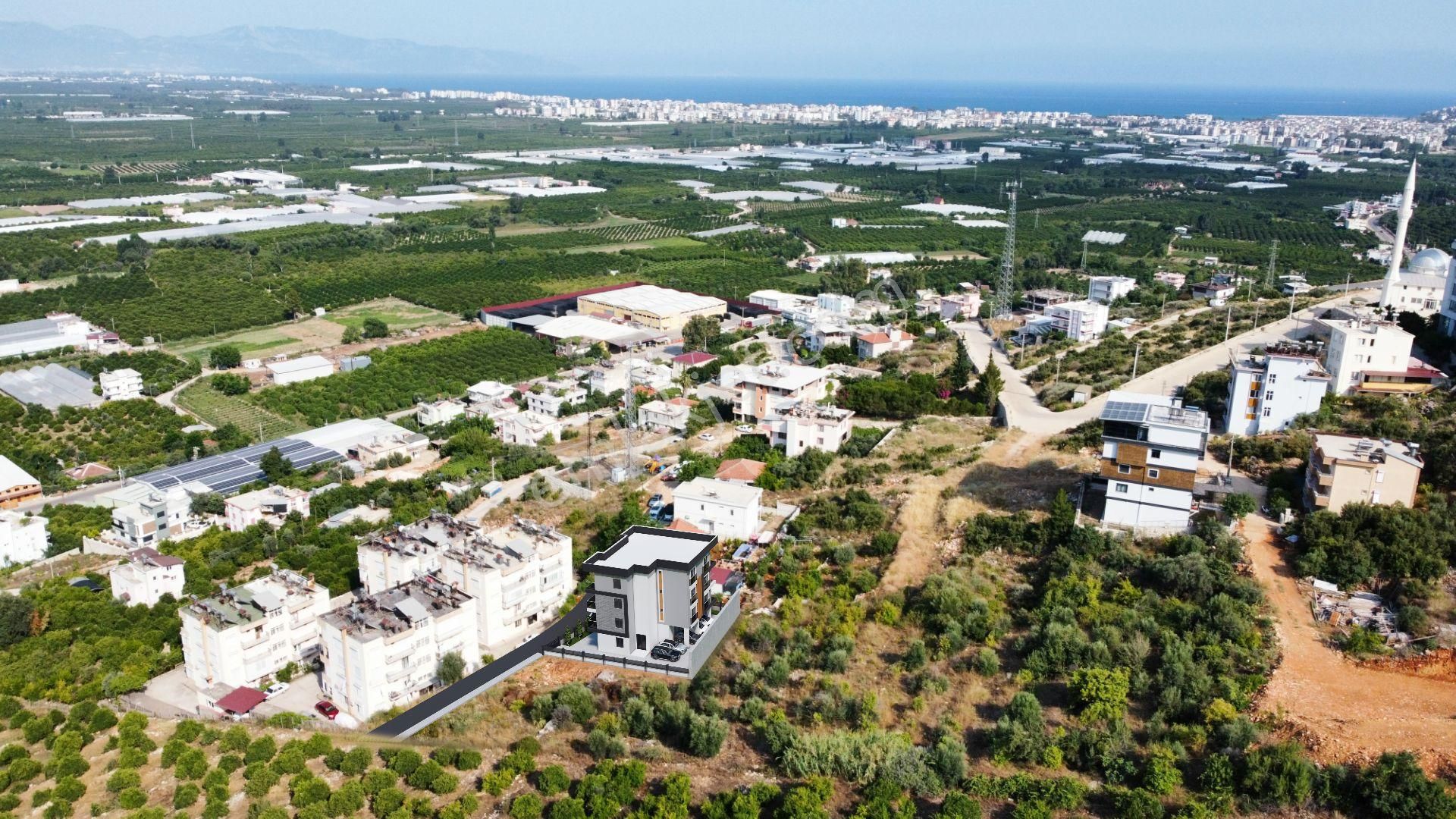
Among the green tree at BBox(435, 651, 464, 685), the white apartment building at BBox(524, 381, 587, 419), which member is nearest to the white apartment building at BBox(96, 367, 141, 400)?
the white apartment building at BBox(524, 381, 587, 419)

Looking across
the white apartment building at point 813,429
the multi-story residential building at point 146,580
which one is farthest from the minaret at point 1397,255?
the multi-story residential building at point 146,580

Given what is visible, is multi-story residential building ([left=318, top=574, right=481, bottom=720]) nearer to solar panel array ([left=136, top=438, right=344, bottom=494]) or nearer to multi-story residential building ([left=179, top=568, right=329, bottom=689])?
multi-story residential building ([left=179, top=568, right=329, bottom=689])

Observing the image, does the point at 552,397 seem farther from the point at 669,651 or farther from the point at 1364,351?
the point at 1364,351

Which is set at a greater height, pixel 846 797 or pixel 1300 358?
pixel 1300 358

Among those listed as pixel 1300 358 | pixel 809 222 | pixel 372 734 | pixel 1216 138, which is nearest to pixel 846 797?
pixel 372 734

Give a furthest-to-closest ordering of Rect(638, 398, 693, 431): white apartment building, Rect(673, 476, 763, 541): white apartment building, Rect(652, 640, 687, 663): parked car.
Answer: Rect(638, 398, 693, 431): white apartment building < Rect(673, 476, 763, 541): white apartment building < Rect(652, 640, 687, 663): parked car

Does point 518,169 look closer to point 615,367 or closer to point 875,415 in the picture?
point 615,367
